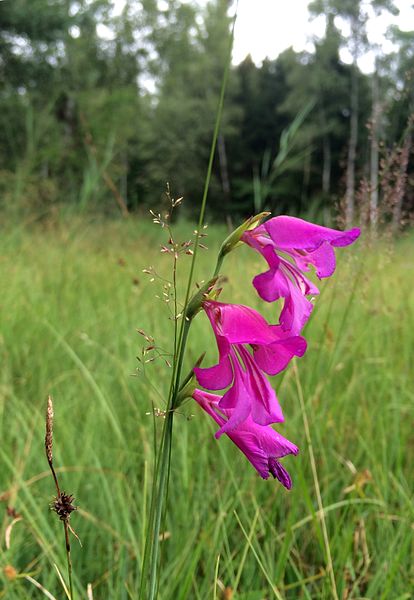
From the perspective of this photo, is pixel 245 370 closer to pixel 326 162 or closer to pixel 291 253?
pixel 291 253

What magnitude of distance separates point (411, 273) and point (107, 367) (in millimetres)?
3205

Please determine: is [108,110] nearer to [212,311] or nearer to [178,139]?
[178,139]

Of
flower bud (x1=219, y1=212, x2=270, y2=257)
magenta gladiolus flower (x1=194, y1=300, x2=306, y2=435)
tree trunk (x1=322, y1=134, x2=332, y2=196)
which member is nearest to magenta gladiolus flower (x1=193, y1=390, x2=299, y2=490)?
magenta gladiolus flower (x1=194, y1=300, x2=306, y2=435)

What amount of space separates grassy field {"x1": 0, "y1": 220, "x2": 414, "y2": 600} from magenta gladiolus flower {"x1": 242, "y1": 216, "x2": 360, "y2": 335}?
0.71 ft

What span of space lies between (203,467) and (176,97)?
79.4ft

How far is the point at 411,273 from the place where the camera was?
497cm

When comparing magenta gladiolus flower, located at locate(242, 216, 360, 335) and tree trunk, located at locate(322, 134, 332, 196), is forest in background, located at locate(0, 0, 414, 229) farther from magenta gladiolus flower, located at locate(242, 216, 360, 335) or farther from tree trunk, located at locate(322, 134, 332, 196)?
magenta gladiolus flower, located at locate(242, 216, 360, 335)

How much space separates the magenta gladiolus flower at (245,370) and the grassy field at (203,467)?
0.14 meters

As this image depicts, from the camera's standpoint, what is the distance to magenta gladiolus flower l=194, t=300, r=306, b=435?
23.7 inches

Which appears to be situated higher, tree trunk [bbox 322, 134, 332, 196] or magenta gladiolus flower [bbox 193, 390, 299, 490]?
tree trunk [bbox 322, 134, 332, 196]

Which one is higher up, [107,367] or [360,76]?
[360,76]

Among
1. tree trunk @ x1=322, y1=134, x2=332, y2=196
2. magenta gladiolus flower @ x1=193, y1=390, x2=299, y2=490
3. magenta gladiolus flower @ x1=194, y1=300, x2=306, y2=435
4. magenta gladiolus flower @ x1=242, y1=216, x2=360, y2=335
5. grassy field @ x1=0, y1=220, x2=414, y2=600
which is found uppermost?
tree trunk @ x1=322, y1=134, x2=332, y2=196

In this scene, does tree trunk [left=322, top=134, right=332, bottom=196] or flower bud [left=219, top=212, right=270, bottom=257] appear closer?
flower bud [left=219, top=212, right=270, bottom=257]

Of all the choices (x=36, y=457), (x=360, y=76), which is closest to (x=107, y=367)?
(x=36, y=457)
